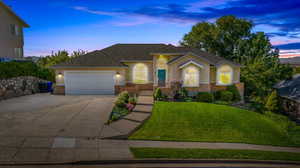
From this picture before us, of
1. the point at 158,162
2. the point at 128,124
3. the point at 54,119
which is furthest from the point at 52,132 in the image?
the point at 158,162

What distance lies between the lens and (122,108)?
12.9 m

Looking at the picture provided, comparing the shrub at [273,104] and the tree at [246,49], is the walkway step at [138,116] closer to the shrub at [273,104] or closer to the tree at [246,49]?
the shrub at [273,104]

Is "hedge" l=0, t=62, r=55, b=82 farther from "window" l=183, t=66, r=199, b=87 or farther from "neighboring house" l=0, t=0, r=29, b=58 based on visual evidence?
"window" l=183, t=66, r=199, b=87

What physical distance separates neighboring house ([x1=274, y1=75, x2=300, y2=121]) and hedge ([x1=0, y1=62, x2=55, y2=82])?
2817 centimetres

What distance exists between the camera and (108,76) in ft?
61.2

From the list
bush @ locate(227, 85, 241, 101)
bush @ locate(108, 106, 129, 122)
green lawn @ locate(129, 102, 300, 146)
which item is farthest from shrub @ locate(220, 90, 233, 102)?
bush @ locate(108, 106, 129, 122)

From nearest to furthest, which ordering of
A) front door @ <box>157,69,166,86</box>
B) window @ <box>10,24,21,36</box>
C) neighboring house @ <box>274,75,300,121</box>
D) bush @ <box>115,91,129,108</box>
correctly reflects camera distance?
bush @ <box>115,91,129,108</box> < neighboring house @ <box>274,75,300,121</box> < front door @ <box>157,69,166,86</box> < window @ <box>10,24,21,36</box>

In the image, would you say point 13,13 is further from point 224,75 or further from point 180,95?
point 224,75

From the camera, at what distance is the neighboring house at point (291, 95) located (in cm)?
1856

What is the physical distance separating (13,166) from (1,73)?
1375cm

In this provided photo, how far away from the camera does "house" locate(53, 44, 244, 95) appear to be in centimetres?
1817

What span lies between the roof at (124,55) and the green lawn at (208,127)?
7.12 meters

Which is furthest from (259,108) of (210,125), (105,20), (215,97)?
(105,20)

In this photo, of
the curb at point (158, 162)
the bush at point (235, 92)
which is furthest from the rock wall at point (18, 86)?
the bush at point (235, 92)
